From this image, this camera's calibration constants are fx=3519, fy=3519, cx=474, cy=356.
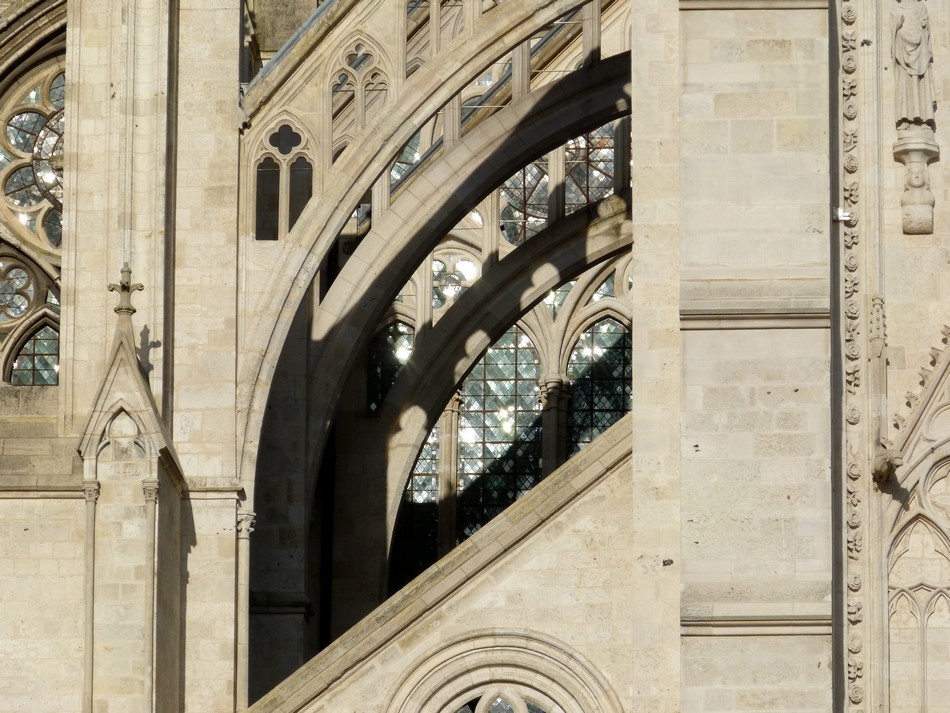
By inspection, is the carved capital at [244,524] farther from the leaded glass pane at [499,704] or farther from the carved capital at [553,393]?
the carved capital at [553,393]

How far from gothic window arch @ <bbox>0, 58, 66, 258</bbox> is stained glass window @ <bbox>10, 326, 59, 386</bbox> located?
2.28 feet

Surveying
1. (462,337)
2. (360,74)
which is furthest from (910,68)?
(462,337)

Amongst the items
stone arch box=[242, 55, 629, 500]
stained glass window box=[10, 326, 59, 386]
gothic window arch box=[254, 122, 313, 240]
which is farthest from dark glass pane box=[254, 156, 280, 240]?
stained glass window box=[10, 326, 59, 386]

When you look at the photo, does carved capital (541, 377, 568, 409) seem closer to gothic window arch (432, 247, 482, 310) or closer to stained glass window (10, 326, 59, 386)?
gothic window arch (432, 247, 482, 310)

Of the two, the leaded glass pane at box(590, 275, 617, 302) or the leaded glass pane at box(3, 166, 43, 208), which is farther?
the leaded glass pane at box(590, 275, 617, 302)

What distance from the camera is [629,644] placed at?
20.0 meters

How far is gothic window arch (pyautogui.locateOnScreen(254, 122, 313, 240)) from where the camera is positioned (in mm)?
21406

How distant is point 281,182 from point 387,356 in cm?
517

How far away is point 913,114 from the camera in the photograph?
2042 centimetres

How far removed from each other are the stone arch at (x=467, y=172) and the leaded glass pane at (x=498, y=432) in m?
3.01

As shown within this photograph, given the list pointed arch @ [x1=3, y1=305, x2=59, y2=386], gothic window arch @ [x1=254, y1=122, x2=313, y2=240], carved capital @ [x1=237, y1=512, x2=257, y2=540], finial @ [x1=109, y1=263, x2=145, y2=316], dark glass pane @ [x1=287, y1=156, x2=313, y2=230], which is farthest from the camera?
pointed arch @ [x1=3, y1=305, x2=59, y2=386]

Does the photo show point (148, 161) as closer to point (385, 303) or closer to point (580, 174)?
point (385, 303)

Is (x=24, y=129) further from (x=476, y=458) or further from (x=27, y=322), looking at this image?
(x=476, y=458)

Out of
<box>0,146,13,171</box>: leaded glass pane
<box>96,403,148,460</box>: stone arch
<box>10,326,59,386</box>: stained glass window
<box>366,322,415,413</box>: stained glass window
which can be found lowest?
<box>96,403,148,460</box>: stone arch
